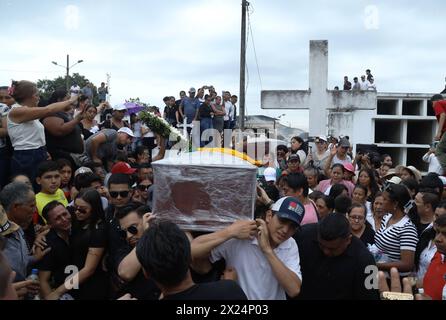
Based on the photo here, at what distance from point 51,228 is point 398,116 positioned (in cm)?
1158

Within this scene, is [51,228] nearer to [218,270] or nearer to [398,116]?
[218,270]

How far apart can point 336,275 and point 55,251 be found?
7.40ft

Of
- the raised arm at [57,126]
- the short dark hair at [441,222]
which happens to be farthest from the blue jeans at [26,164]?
the short dark hair at [441,222]

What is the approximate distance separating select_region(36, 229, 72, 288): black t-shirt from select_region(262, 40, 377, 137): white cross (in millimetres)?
9121

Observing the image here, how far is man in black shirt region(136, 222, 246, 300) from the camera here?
269 cm

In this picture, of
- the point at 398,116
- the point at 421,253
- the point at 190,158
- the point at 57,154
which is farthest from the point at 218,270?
the point at 398,116

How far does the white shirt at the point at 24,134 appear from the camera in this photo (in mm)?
6180

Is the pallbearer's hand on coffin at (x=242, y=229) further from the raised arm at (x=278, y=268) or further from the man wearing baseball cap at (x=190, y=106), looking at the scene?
the man wearing baseball cap at (x=190, y=106)

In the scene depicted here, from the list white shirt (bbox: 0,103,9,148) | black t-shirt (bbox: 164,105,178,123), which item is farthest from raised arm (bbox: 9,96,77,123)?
black t-shirt (bbox: 164,105,178,123)

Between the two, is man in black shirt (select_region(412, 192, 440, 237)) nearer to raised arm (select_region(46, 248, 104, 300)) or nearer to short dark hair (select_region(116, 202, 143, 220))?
short dark hair (select_region(116, 202, 143, 220))

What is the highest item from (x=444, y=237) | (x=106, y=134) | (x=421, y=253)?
(x=106, y=134)

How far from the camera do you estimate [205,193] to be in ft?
11.3
